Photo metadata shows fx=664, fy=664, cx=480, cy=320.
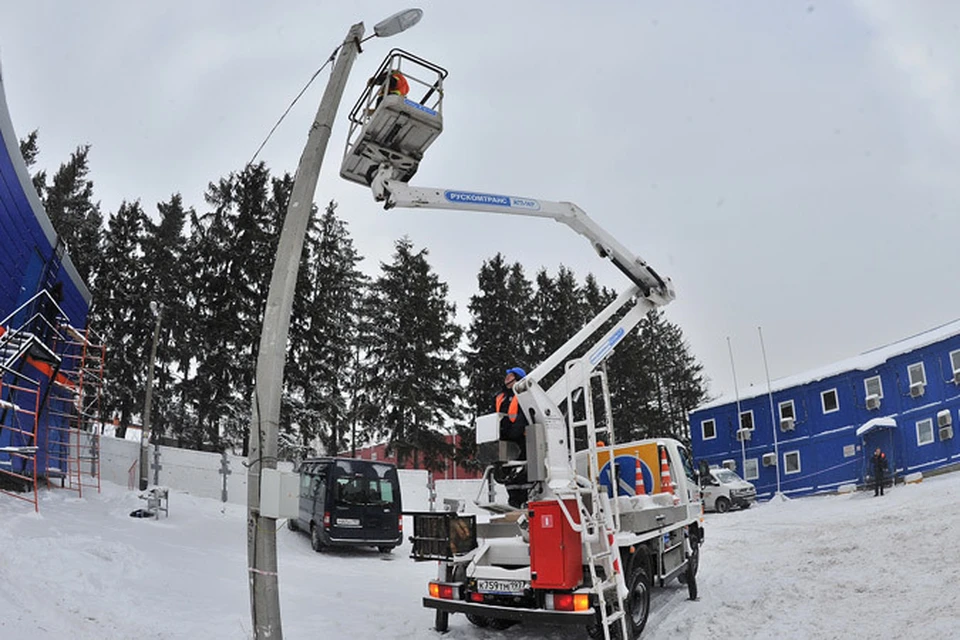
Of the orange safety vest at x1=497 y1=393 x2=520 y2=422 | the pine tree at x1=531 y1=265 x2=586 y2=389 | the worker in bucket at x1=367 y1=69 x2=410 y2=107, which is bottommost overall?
the orange safety vest at x1=497 y1=393 x2=520 y2=422

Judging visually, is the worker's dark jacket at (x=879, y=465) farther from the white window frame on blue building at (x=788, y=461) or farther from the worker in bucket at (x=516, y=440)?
the worker in bucket at (x=516, y=440)

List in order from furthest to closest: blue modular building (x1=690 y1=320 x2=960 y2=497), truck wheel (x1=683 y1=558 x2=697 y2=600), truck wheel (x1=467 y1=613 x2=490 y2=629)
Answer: blue modular building (x1=690 y1=320 x2=960 y2=497) → truck wheel (x1=683 y1=558 x2=697 y2=600) → truck wheel (x1=467 y1=613 x2=490 y2=629)

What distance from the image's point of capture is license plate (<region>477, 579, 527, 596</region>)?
712 centimetres

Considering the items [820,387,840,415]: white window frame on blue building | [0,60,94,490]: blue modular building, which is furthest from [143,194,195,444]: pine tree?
[820,387,840,415]: white window frame on blue building

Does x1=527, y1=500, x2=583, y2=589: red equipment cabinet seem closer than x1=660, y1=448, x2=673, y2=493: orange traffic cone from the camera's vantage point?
Yes

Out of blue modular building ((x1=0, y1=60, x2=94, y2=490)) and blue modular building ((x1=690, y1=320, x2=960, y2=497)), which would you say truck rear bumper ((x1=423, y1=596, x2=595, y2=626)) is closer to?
blue modular building ((x1=0, y1=60, x2=94, y2=490))

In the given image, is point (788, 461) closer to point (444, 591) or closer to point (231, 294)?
point (231, 294)

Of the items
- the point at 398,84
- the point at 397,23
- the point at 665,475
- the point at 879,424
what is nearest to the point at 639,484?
the point at 665,475

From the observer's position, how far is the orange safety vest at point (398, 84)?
740 centimetres

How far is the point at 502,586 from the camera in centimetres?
722

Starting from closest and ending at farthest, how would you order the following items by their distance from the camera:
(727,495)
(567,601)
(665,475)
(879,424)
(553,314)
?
(567,601) < (665,475) < (727,495) < (879,424) < (553,314)

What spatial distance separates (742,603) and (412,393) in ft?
Result: 84.8

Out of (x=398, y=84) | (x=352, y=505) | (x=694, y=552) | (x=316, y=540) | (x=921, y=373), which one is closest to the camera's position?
(x=398, y=84)

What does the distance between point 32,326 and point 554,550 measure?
12.9 m
